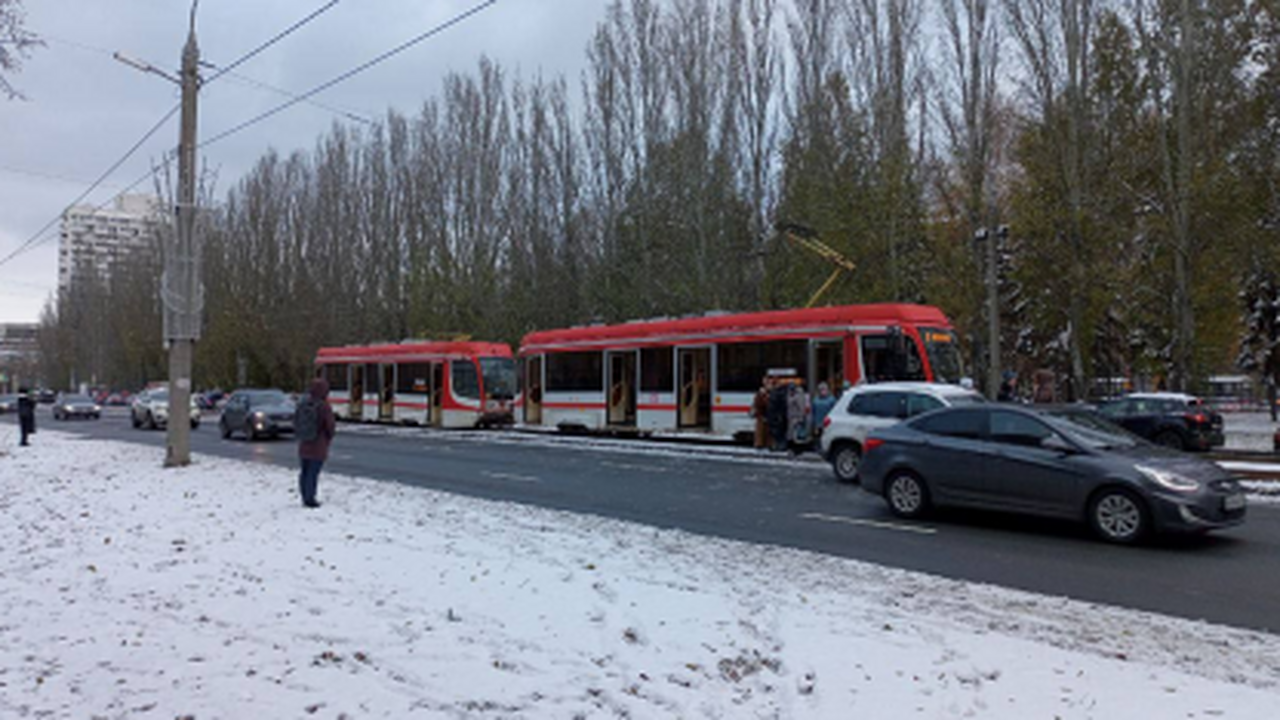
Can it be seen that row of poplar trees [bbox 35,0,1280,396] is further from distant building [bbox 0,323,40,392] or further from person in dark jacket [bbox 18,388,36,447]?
distant building [bbox 0,323,40,392]

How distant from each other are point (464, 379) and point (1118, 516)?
24.3 m

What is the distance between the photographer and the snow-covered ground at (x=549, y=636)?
178 inches

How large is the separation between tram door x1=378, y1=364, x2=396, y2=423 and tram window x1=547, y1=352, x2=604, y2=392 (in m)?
9.38

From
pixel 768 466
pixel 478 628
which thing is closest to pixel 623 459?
pixel 768 466

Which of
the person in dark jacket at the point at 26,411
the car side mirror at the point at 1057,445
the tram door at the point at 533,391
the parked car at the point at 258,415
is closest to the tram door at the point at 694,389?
the tram door at the point at 533,391

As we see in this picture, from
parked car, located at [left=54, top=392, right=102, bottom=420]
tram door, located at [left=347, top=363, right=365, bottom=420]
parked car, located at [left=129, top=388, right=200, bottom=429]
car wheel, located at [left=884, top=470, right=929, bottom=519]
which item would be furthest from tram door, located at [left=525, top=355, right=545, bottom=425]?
parked car, located at [left=54, top=392, right=102, bottom=420]

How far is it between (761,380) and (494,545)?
13244 mm

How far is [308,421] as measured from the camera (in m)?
11.4

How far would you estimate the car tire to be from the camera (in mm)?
14891

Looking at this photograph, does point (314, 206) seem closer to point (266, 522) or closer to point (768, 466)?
point (768, 466)

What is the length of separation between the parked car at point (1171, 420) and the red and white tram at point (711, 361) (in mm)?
5279

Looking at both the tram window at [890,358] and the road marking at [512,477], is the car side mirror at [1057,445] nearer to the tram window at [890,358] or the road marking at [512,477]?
the tram window at [890,358]

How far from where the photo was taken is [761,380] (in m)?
21.1

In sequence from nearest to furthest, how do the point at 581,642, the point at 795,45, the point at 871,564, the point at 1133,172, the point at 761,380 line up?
the point at 581,642 < the point at 871,564 < the point at 761,380 < the point at 1133,172 < the point at 795,45
